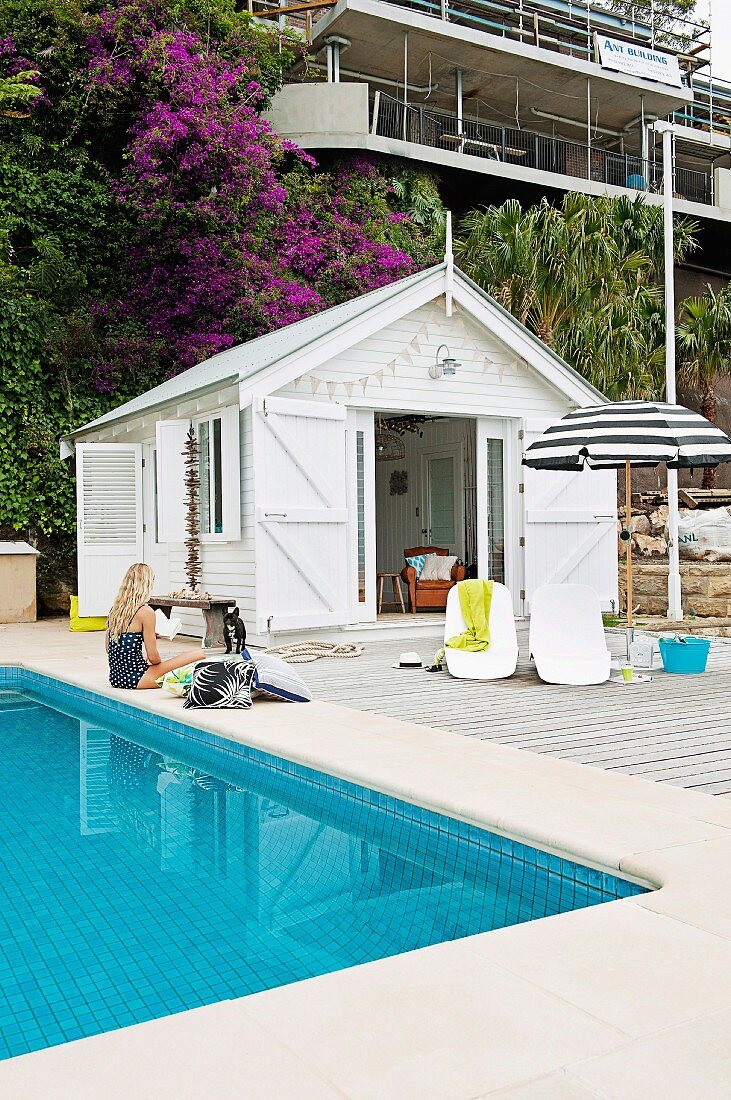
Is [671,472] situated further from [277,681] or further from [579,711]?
[277,681]

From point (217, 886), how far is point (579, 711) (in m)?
3.20

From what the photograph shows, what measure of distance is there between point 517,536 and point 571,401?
1.76 metres

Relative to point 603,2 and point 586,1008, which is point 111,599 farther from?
point 603,2

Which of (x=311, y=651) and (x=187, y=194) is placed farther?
(x=187, y=194)

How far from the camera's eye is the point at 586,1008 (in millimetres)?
2170

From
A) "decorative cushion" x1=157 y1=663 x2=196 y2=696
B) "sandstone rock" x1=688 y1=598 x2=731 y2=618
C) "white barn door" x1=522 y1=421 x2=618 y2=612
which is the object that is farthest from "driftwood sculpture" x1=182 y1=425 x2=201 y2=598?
"sandstone rock" x1=688 y1=598 x2=731 y2=618

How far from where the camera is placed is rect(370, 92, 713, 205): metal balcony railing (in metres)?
20.5

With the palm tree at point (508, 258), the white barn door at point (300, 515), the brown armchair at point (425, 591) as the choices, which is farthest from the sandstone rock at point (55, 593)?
the palm tree at point (508, 258)

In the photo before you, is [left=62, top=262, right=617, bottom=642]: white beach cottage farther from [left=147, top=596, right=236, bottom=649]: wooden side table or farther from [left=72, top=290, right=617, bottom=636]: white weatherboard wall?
[left=147, top=596, right=236, bottom=649]: wooden side table

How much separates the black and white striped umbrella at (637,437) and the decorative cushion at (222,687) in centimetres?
303

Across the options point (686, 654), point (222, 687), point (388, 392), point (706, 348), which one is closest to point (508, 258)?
point (706, 348)

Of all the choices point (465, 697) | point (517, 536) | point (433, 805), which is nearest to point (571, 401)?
point (517, 536)

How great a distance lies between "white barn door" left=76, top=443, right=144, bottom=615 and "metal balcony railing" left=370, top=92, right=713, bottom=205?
36.1ft

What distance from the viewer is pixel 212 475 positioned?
32.0 ft
